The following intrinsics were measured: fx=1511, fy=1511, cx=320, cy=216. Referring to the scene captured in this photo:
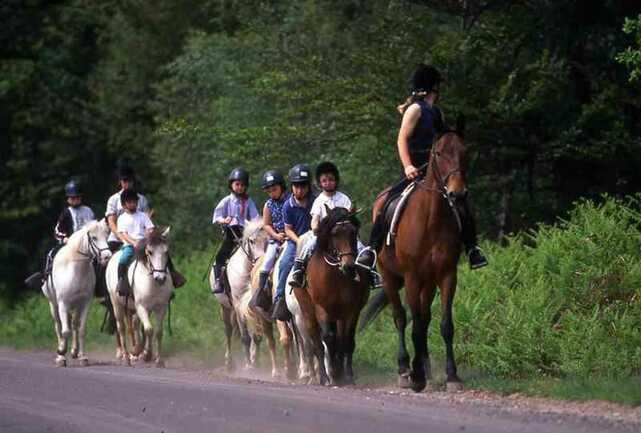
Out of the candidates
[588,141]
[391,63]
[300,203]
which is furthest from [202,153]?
[300,203]

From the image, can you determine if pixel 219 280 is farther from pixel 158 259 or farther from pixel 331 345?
pixel 331 345

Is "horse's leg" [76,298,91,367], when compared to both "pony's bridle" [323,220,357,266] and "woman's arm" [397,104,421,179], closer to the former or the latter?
"pony's bridle" [323,220,357,266]

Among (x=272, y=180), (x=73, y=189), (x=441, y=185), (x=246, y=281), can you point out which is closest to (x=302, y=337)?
(x=272, y=180)

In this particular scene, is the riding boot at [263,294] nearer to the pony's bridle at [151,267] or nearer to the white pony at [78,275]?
the pony's bridle at [151,267]

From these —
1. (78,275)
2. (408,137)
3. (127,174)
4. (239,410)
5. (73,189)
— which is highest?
(127,174)

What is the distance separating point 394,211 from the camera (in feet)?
54.6

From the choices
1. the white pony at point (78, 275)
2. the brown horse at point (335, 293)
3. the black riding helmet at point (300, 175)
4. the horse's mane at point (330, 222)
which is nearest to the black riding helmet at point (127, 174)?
the white pony at point (78, 275)

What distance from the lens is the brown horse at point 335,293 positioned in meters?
17.4

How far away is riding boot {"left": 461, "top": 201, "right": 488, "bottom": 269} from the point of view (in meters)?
15.9

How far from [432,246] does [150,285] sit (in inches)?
308

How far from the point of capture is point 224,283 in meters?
23.4

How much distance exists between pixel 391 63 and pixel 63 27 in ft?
73.5

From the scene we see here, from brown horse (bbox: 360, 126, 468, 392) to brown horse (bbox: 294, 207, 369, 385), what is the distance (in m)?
1.05

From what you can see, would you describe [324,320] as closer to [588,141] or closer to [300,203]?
[300,203]
